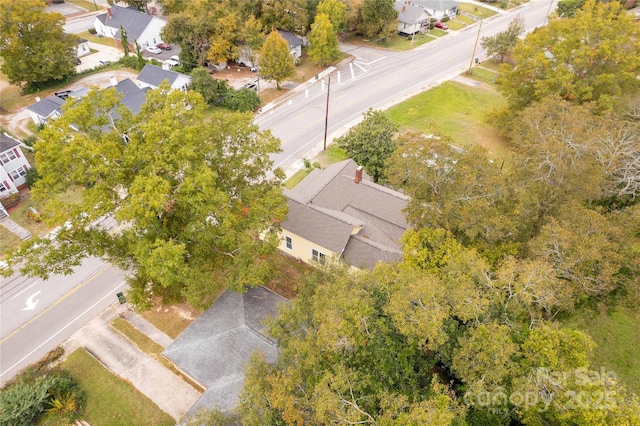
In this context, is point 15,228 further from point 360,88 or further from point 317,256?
point 360,88

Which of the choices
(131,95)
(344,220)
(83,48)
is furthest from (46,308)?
(83,48)

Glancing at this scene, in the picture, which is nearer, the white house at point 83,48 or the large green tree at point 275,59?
the large green tree at point 275,59

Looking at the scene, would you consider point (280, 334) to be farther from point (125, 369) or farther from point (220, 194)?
point (125, 369)

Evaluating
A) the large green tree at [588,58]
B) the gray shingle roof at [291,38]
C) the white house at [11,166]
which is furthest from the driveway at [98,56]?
the large green tree at [588,58]

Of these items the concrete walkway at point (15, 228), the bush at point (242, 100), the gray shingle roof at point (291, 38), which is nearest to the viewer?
the concrete walkway at point (15, 228)

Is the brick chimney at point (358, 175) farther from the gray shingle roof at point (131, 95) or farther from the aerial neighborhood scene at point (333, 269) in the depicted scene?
the gray shingle roof at point (131, 95)

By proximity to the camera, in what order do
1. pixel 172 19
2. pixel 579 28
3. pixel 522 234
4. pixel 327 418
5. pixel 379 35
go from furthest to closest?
1. pixel 379 35
2. pixel 172 19
3. pixel 579 28
4. pixel 522 234
5. pixel 327 418

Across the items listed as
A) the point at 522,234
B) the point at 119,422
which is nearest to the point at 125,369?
the point at 119,422
